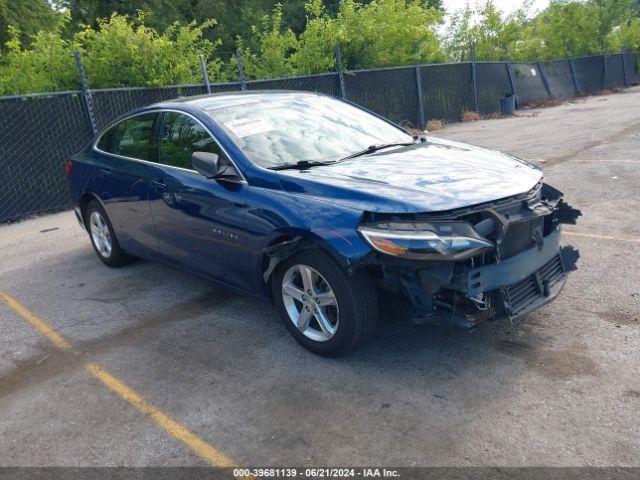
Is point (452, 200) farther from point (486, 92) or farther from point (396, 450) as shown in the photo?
point (486, 92)

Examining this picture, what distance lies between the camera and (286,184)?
3.75m

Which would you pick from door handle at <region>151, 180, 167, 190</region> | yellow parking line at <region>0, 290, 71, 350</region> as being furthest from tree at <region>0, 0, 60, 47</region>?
door handle at <region>151, 180, 167, 190</region>

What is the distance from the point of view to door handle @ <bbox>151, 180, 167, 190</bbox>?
4684 mm

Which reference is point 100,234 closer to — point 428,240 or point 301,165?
point 301,165

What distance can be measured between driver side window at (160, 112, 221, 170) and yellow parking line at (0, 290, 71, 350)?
1603 millimetres

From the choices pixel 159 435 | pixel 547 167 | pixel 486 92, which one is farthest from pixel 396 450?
pixel 486 92

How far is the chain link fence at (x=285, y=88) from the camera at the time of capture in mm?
9164

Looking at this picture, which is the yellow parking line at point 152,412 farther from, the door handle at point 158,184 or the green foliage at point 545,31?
the green foliage at point 545,31

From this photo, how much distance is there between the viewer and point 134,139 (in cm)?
529

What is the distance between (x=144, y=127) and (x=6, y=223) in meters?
5.32

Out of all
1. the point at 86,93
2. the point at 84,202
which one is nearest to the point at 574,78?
the point at 86,93

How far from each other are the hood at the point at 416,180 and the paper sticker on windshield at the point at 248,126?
1.92 ft

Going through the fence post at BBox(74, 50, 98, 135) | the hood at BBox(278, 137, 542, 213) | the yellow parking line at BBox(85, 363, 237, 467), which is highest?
the fence post at BBox(74, 50, 98, 135)

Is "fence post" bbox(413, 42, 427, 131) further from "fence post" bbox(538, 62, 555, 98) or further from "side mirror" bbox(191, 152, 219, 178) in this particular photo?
"side mirror" bbox(191, 152, 219, 178)
